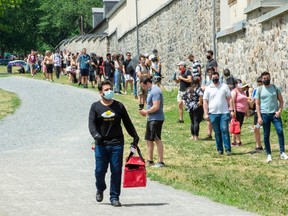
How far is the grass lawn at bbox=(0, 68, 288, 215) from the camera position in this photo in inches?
472

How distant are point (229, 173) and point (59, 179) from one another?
10.00ft

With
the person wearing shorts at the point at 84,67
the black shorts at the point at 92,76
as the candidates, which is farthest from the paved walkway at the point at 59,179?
the black shorts at the point at 92,76

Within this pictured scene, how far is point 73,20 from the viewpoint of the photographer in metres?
101

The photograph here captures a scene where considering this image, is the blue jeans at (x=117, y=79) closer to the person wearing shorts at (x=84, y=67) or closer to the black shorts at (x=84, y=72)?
the person wearing shorts at (x=84, y=67)

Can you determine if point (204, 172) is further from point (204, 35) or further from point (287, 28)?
point (204, 35)

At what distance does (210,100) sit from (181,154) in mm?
1263

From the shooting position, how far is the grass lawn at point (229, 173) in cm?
1200

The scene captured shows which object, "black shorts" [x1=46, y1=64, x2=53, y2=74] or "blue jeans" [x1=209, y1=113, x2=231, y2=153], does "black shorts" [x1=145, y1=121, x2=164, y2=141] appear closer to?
"blue jeans" [x1=209, y1=113, x2=231, y2=153]

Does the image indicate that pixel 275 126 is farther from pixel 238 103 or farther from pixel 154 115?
pixel 238 103

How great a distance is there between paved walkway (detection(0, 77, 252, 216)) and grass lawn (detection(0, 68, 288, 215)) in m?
0.54

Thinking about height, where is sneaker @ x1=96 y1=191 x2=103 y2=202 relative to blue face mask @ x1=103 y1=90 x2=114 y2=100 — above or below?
below

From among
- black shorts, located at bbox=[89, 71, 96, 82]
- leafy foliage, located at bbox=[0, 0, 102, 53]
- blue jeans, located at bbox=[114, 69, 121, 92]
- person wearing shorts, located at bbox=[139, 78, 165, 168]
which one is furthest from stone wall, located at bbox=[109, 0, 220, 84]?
leafy foliage, located at bbox=[0, 0, 102, 53]

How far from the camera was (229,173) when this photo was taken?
48.1 feet

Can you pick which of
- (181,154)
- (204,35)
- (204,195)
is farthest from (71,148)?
(204,35)
